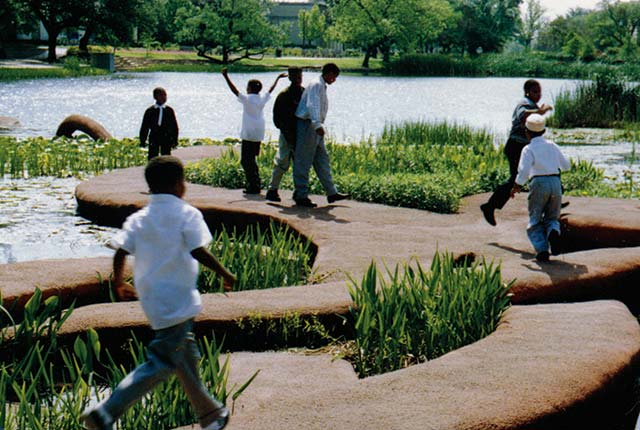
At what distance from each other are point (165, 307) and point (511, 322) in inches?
90.5

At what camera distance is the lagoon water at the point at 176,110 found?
33.2 feet

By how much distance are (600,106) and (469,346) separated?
59.6 feet

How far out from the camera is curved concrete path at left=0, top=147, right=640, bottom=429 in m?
4.10

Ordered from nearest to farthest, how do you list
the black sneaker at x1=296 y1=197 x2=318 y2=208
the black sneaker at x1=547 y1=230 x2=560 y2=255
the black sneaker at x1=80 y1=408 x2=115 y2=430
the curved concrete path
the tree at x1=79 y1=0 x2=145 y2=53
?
the black sneaker at x1=80 y1=408 x2=115 y2=430, the curved concrete path, the black sneaker at x1=547 y1=230 x2=560 y2=255, the black sneaker at x1=296 y1=197 x2=318 y2=208, the tree at x1=79 y1=0 x2=145 y2=53

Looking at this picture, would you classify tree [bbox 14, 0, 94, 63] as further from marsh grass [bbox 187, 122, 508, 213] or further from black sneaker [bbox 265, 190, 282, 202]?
black sneaker [bbox 265, 190, 282, 202]

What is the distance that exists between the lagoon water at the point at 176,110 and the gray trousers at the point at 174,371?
5302 mm

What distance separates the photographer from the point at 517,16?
315 ft

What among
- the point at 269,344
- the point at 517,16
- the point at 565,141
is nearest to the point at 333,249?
the point at 269,344

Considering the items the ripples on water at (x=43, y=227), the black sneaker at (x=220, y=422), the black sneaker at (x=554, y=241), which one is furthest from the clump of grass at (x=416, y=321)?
the ripples on water at (x=43, y=227)

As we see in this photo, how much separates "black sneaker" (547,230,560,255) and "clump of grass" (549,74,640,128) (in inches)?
590

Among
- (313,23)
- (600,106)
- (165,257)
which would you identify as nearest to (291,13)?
(313,23)

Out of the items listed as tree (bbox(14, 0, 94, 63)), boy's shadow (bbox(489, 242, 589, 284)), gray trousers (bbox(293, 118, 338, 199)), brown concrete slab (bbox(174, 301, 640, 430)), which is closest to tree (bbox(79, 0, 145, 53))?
tree (bbox(14, 0, 94, 63))

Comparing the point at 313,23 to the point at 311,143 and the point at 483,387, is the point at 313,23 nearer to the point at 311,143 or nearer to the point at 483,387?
the point at 311,143

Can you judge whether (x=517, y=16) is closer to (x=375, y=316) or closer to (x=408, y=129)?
(x=408, y=129)
